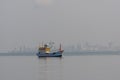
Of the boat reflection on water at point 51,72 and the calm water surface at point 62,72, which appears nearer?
the calm water surface at point 62,72

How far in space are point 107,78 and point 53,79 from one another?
13.5ft

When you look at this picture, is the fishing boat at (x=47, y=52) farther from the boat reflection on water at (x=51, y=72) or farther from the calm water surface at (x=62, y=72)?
the boat reflection on water at (x=51, y=72)

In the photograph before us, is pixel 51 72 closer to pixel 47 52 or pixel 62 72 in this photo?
pixel 62 72

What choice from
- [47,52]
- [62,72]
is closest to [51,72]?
[62,72]

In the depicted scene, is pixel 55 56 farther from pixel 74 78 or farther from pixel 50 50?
pixel 74 78

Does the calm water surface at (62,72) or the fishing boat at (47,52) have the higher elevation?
the fishing boat at (47,52)

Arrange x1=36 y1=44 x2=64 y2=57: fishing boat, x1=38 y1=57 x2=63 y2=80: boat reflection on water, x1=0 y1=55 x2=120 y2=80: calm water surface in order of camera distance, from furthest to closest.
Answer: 1. x1=36 y1=44 x2=64 y2=57: fishing boat
2. x1=38 y1=57 x2=63 y2=80: boat reflection on water
3. x1=0 y1=55 x2=120 y2=80: calm water surface

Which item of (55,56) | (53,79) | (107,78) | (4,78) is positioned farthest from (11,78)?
(55,56)

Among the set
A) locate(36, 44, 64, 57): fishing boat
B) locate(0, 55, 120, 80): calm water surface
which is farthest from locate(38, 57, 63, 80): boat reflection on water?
locate(36, 44, 64, 57): fishing boat

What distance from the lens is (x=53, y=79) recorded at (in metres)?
34.2

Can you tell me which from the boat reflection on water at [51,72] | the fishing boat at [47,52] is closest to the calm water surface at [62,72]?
the boat reflection on water at [51,72]

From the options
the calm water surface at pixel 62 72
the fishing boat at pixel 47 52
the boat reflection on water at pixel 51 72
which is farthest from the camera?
the fishing boat at pixel 47 52

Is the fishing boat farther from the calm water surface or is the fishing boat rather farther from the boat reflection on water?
the boat reflection on water

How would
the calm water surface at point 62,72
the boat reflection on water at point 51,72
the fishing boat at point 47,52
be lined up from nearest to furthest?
the calm water surface at point 62,72 → the boat reflection on water at point 51,72 → the fishing boat at point 47,52
